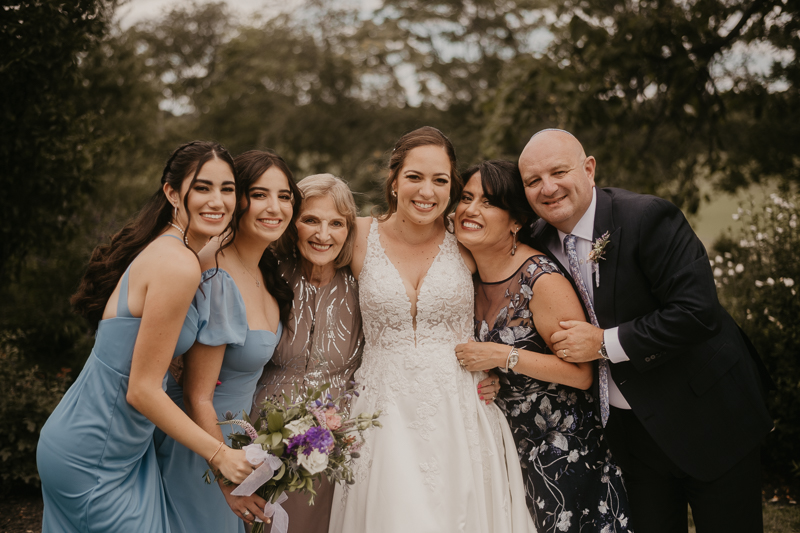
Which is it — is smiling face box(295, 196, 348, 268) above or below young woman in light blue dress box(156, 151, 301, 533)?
above

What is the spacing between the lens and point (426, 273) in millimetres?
3488

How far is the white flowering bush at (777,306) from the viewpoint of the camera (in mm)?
5051

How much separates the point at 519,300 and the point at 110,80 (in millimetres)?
8669

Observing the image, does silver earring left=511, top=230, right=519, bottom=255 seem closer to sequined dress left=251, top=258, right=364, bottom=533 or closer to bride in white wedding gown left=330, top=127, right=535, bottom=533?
bride in white wedding gown left=330, top=127, right=535, bottom=533

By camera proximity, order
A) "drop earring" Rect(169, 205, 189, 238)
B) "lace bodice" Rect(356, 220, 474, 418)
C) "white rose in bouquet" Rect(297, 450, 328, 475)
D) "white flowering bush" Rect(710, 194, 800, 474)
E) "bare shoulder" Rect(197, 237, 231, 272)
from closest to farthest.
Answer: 1. "white rose in bouquet" Rect(297, 450, 328, 475)
2. "drop earring" Rect(169, 205, 189, 238)
3. "bare shoulder" Rect(197, 237, 231, 272)
4. "lace bodice" Rect(356, 220, 474, 418)
5. "white flowering bush" Rect(710, 194, 800, 474)

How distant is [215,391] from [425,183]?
1.60 m

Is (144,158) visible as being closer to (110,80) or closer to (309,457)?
(110,80)

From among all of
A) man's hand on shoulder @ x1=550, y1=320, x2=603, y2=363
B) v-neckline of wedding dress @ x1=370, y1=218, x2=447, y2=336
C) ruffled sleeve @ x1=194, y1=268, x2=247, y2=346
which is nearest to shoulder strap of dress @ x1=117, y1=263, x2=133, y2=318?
ruffled sleeve @ x1=194, y1=268, x2=247, y2=346

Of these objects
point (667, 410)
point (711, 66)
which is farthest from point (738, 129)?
point (667, 410)

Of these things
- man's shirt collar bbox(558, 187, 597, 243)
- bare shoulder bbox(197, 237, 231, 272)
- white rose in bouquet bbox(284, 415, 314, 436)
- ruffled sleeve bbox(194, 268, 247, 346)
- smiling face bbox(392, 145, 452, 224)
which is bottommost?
white rose in bouquet bbox(284, 415, 314, 436)

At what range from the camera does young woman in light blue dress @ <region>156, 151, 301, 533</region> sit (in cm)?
271

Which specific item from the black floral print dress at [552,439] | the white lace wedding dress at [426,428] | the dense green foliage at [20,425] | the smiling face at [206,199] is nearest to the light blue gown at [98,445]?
the smiling face at [206,199]

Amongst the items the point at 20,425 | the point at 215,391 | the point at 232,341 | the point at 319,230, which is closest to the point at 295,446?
the point at 232,341

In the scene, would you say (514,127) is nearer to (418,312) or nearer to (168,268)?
(418,312)
